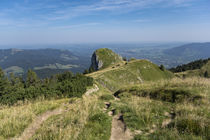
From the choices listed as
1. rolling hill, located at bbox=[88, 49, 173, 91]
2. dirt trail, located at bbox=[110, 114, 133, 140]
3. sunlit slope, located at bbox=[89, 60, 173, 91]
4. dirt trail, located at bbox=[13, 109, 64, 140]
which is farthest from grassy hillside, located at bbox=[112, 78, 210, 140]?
sunlit slope, located at bbox=[89, 60, 173, 91]

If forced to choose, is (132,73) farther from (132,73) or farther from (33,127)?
(33,127)

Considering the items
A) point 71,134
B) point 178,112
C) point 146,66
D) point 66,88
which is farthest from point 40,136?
point 146,66

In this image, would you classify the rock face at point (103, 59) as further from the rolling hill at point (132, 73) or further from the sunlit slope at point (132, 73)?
the sunlit slope at point (132, 73)

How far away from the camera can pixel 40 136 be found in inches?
197

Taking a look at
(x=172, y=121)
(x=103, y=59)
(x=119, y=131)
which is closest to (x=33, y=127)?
(x=119, y=131)

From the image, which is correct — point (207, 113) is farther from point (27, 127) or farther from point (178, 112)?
point (27, 127)

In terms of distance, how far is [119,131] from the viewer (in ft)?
18.3

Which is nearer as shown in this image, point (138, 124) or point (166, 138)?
point (166, 138)

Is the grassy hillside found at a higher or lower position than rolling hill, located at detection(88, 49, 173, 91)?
higher

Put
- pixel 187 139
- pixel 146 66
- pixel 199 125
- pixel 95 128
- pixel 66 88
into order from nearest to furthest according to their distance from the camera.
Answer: pixel 187 139 → pixel 199 125 → pixel 95 128 → pixel 66 88 → pixel 146 66

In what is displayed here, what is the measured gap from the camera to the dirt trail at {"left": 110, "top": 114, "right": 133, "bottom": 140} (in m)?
5.11

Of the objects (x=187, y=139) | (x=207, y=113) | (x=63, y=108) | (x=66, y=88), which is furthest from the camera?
(x=66, y=88)

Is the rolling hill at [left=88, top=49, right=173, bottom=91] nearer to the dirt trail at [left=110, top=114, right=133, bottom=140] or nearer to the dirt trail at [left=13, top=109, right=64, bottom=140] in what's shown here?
the dirt trail at [left=13, top=109, right=64, bottom=140]

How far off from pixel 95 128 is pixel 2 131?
15.2 feet
